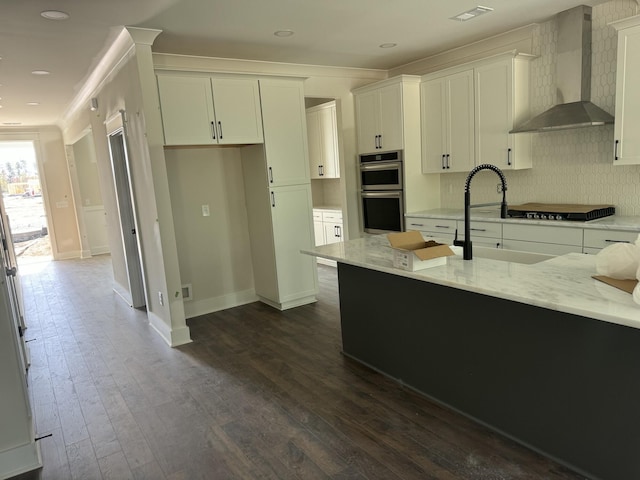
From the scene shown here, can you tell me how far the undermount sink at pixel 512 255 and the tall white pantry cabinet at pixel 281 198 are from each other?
228cm

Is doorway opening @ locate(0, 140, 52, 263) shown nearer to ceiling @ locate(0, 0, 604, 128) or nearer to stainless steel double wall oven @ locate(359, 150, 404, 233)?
ceiling @ locate(0, 0, 604, 128)

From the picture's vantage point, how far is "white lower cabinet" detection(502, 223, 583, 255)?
3719 millimetres

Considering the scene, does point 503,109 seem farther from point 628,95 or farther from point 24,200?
point 24,200

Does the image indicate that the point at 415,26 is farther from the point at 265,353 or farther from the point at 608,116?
the point at 265,353

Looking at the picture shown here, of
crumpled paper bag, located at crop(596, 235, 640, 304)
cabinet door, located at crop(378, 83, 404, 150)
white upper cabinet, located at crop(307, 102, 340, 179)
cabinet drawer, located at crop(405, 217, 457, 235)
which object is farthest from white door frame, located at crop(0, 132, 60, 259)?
crumpled paper bag, located at crop(596, 235, 640, 304)

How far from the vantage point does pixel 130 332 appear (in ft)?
14.6

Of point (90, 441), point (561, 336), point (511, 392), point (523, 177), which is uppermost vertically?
point (523, 177)

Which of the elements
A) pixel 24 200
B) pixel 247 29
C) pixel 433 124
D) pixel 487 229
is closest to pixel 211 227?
pixel 247 29

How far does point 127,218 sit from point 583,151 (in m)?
4.92

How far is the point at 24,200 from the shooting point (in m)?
8.90

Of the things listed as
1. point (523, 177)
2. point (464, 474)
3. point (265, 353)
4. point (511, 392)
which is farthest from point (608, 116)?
point (265, 353)

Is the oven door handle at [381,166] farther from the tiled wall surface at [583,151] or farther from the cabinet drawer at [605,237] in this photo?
the cabinet drawer at [605,237]

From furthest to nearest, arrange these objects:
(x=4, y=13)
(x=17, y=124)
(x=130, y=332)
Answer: (x=17, y=124), (x=130, y=332), (x=4, y=13)

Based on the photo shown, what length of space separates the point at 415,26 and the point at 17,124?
773cm
